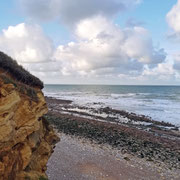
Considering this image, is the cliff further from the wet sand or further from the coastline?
the coastline

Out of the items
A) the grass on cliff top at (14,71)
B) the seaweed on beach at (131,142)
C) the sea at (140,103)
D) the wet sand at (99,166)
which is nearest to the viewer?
the grass on cliff top at (14,71)

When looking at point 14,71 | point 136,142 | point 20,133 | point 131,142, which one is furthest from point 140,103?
point 20,133

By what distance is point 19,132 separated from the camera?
6.16m

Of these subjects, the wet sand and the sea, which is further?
the sea

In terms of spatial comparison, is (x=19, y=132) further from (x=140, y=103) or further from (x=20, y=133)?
(x=140, y=103)

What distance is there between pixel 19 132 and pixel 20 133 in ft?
0.21

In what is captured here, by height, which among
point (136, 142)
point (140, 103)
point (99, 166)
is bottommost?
point (136, 142)

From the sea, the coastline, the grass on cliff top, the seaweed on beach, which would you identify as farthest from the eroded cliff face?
the sea

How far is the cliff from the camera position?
5430 mm

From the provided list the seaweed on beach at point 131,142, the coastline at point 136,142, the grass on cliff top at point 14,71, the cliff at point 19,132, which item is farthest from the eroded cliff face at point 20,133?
the seaweed on beach at point 131,142

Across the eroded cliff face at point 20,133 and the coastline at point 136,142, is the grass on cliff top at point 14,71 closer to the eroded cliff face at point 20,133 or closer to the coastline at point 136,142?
the eroded cliff face at point 20,133

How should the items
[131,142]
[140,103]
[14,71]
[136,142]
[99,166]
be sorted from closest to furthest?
[14,71]
[99,166]
[131,142]
[136,142]
[140,103]

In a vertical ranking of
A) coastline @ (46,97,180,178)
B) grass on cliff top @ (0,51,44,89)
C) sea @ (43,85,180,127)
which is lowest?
coastline @ (46,97,180,178)

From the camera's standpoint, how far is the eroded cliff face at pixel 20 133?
5430 mm
